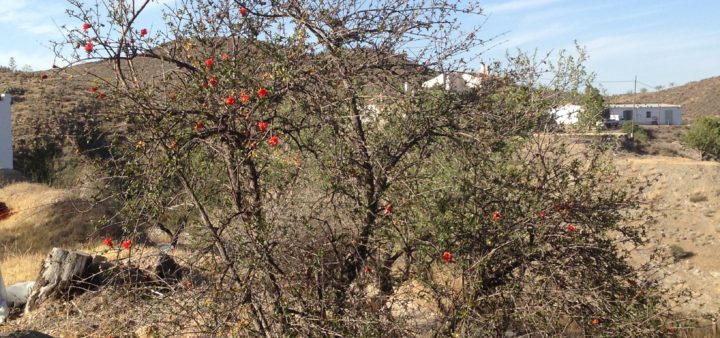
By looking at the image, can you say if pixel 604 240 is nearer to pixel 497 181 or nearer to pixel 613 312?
pixel 613 312

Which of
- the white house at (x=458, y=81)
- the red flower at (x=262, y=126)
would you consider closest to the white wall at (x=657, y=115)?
the white house at (x=458, y=81)

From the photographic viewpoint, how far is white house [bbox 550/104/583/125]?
5281 millimetres

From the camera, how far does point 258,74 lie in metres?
3.72

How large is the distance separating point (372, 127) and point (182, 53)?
4.59ft

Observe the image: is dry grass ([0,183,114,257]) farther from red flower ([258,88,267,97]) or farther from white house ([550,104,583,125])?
red flower ([258,88,267,97])

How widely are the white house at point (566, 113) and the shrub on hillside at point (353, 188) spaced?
0.20m

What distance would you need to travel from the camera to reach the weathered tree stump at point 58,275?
26.6 feet

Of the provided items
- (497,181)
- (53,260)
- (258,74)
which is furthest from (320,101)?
(53,260)

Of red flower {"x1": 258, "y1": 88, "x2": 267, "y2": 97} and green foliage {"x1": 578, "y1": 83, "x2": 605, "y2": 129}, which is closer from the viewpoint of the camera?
red flower {"x1": 258, "y1": 88, "x2": 267, "y2": 97}

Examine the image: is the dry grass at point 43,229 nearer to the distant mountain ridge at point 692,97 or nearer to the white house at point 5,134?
the white house at point 5,134

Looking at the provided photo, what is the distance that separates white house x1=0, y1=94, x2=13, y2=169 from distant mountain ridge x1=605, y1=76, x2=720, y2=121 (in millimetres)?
49738

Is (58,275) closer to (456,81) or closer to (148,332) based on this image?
(148,332)

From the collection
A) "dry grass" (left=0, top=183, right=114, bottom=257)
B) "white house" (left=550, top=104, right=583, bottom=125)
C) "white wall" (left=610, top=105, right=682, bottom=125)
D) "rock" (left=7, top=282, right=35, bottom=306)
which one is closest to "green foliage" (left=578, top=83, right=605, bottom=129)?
"white house" (left=550, top=104, right=583, bottom=125)

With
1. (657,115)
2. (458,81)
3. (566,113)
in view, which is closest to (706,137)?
(657,115)
